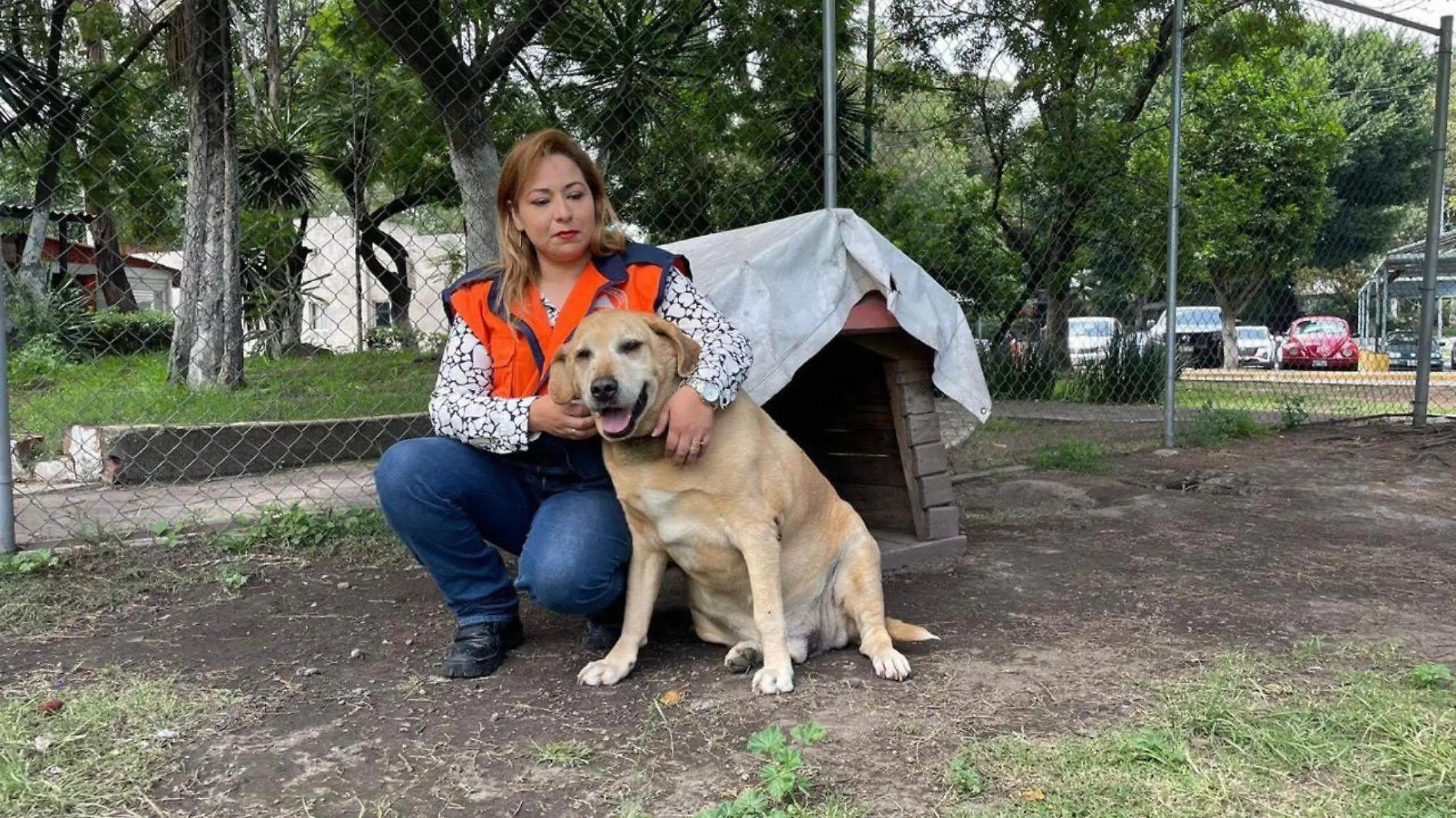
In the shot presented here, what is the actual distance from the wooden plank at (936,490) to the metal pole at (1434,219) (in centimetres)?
563

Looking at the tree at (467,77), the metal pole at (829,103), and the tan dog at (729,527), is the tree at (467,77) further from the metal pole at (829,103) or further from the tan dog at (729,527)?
the tan dog at (729,527)

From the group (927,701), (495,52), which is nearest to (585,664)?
(927,701)

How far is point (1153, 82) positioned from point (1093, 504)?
759 centimetres

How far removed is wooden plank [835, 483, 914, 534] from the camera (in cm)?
392

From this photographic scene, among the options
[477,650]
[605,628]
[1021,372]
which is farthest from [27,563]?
[1021,372]

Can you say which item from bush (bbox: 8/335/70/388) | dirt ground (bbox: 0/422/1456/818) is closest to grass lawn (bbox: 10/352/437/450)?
bush (bbox: 8/335/70/388)

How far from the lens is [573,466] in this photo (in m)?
2.69

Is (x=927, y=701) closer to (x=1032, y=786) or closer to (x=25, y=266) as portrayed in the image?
(x=1032, y=786)

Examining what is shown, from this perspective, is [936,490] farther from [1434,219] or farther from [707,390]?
[1434,219]

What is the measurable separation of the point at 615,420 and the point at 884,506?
2.03 metres

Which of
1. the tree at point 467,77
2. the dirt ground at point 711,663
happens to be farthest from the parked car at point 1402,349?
the tree at point 467,77

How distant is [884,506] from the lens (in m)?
4.03

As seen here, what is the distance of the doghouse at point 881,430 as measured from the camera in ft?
12.1

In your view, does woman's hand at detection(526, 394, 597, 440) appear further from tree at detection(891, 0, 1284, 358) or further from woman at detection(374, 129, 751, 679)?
tree at detection(891, 0, 1284, 358)
